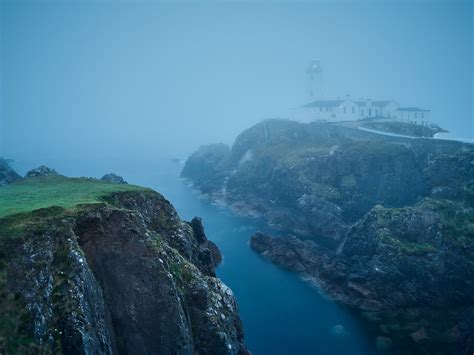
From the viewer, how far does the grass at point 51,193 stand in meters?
30.0

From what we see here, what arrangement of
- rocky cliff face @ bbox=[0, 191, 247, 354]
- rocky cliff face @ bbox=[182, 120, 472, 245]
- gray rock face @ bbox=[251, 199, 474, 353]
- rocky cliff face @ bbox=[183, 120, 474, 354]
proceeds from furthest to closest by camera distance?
1. rocky cliff face @ bbox=[182, 120, 472, 245]
2. rocky cliff face @ bbox=[183, 120, 474, 354]
3. gray rock face @ bbox=[251, 199, 474, 353]
4. rocky cliff face @ bbox=[0, 191, 247, 354]

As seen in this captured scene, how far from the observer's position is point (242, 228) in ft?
283

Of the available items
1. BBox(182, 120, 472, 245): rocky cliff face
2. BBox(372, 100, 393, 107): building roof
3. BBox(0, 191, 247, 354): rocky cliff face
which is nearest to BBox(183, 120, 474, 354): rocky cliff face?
BBox(182, 120, 472, 245): rocky cliff face

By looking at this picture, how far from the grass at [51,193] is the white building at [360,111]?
329ft

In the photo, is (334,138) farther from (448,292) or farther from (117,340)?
(117,340)

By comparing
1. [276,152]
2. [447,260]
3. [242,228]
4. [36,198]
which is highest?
[36,198]

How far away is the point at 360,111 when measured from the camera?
131 m

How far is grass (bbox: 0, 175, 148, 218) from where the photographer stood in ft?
98.3

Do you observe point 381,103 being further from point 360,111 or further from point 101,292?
point 101,292

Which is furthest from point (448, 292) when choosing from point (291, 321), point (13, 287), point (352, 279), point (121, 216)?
point (13, 287)

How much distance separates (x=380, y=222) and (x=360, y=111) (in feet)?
262

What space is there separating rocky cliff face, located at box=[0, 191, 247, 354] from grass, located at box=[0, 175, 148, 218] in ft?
7.71

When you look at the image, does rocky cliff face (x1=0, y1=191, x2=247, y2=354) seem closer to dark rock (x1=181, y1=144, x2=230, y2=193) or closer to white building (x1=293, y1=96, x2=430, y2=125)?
dark rock (x1=181, y1=144, x2=230, y2=193)

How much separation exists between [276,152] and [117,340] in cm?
9213
